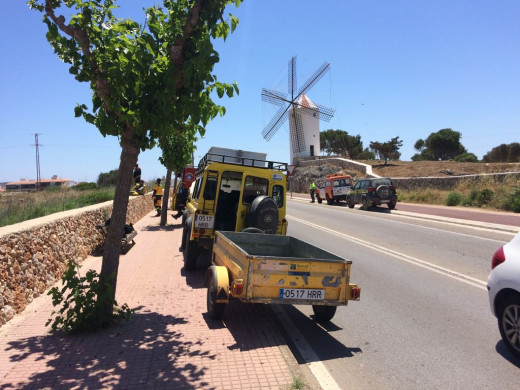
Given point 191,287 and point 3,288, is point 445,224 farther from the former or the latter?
point 3,288

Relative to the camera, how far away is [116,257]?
17.4ft

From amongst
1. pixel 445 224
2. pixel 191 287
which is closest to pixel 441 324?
pixel 191 287

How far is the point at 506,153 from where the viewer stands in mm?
47812

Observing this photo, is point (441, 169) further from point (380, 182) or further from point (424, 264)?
point (424, 264)

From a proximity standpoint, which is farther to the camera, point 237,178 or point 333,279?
point 237,178

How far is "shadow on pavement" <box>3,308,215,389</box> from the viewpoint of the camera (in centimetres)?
367

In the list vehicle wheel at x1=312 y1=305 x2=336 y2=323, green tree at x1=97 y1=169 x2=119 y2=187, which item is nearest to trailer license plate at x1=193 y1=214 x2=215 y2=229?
vehicle wheel at x1=312 y1=305 x2=336 y2=323

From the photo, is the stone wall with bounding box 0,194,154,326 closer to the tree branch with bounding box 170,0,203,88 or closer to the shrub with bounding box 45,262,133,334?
the shrub with bounding box 45,262,133,334

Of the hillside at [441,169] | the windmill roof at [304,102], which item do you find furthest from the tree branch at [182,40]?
the windmill roof at [304,102]

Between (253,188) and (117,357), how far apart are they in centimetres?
475

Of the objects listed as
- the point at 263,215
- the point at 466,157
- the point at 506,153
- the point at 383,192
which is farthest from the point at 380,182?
the point at 466,157

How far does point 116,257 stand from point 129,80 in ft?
7.59

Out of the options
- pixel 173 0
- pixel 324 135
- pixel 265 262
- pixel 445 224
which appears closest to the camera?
pixel 265 262

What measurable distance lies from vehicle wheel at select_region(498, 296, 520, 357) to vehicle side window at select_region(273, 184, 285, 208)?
15.8 feet
